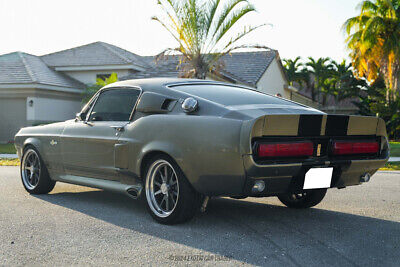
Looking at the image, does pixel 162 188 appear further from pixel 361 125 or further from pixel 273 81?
pixel 273 81

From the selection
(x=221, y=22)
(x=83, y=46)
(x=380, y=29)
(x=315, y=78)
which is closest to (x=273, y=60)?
(x=380, y=29)

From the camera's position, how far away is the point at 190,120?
4621 mm

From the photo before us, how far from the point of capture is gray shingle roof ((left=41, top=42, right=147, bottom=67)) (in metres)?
25.3

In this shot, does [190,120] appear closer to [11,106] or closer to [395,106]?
[11,106]

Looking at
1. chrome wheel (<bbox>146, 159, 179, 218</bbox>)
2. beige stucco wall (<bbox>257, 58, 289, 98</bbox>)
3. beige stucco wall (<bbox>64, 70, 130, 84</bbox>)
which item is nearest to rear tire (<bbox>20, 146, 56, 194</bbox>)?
chrome wheel (<bbox>146, 159, 179, 218</bbox>)

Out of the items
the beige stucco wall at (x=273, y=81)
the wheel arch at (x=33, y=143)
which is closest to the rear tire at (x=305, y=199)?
the wheel arch at (x=33, y=143)

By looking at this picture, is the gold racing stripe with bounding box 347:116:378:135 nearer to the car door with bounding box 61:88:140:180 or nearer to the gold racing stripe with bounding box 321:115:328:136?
the gold racing stripe with bounding box 321:115:328:136

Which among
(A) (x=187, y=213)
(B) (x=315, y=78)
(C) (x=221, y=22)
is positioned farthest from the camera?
(B) (x=315, y=78)

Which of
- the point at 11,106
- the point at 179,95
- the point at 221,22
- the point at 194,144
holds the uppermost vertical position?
the point at 221,22

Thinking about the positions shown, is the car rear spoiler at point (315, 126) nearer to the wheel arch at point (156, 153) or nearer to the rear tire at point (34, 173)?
the wheel arch at point (156, 153)

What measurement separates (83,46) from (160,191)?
2485cm

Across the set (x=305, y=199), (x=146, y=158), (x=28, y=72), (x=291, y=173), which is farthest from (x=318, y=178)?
(x=28, y=72)

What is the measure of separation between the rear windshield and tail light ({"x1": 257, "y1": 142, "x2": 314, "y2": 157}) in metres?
0.70

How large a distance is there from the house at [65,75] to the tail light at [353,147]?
14.2 m
